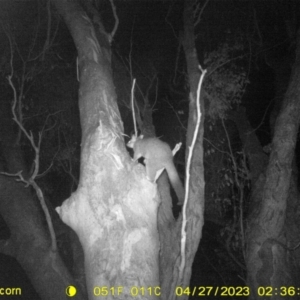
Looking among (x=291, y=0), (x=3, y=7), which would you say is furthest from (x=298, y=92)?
(x=3, y=7)

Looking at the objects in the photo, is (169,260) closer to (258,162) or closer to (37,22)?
(258,162)

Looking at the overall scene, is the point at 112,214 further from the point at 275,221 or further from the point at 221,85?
the point at 221,85

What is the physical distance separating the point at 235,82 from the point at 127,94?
85.7 inches

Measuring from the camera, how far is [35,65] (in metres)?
7.35

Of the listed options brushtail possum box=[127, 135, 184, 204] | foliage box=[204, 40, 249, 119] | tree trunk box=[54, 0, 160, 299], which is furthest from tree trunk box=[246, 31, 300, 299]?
tree trunk box=[54, 0, 160, 299]

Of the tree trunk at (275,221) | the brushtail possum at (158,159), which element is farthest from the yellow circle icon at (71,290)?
the tree trunk at (275,221)

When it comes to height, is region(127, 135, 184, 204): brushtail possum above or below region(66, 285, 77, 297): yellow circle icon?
above

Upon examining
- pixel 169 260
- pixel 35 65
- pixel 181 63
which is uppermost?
pixel 181 63

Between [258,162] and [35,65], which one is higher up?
[35,65]

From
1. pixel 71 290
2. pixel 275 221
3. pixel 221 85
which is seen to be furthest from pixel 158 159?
pixel 221 85

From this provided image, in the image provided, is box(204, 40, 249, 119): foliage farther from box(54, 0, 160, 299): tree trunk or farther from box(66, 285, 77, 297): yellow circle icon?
box(54, 0, 160, 299): tree trunk

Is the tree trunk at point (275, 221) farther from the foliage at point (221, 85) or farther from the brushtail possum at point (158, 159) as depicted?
the foliage at point (221, 85)

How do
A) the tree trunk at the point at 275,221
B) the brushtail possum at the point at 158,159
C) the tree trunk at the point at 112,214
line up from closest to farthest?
the tree trunk at the point at 112,214 < the brushtail possum at the point at 158,159 < the tree trunk at the point at 275,221

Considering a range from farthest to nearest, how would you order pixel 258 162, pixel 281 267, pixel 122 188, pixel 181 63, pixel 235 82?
pixel 181 63, pixel 235 82, pixel 258 162, pixel 281 267, pixel 122 188
